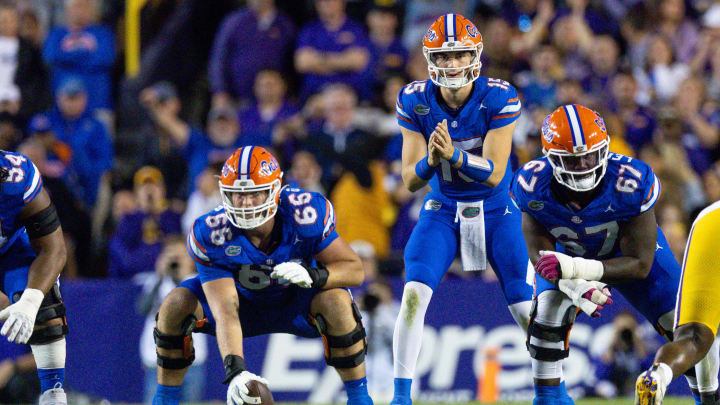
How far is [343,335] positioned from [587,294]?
1446 mm

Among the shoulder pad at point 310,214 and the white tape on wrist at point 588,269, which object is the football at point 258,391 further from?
the white tape on wrist at point 588,269

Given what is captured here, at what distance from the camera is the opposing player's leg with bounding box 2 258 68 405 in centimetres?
673

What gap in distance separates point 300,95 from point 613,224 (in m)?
6.37

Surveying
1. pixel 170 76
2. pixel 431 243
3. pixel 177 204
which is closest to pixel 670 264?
pixel 431 243

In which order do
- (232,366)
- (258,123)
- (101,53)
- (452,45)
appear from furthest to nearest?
(101,53) → (258,123) → (452,45) → (232,366)

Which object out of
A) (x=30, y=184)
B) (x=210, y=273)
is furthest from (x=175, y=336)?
(x=30, y=184)

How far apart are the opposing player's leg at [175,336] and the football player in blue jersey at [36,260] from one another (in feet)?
2.01

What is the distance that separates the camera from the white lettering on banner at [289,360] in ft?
34.0

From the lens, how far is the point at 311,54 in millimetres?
12133

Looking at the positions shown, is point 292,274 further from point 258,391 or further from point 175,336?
point 175,336

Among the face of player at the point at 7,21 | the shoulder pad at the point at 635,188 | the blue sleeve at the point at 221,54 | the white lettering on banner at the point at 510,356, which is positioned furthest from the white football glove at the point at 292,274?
the face of player at the point at 7,21

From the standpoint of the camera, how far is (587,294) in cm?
628

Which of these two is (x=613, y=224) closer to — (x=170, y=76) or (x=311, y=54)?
(x=311, y=54)

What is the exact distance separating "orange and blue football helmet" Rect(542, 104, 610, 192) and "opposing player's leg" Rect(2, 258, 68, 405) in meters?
3.11
